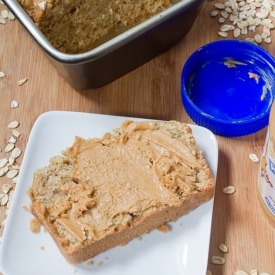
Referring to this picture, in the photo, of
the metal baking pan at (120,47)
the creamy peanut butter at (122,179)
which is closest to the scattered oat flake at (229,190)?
the creamy peanut butter at (122,179)

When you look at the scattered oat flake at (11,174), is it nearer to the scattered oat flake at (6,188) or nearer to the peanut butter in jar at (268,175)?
the scattered oat flake at (6,188)

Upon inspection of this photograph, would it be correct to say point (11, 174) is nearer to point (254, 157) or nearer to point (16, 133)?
point (16, 133)

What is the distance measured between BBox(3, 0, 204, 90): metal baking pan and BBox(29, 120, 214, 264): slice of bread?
0.19 m

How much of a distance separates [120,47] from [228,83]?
0.41 metres

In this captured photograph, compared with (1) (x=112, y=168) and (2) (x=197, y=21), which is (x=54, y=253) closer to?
(1) (x=112, y=168)

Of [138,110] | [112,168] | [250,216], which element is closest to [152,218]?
[112,168]

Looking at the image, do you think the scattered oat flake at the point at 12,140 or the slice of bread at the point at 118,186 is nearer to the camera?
the slice of bread at the point at 118,186

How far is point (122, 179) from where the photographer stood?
4.90 feet

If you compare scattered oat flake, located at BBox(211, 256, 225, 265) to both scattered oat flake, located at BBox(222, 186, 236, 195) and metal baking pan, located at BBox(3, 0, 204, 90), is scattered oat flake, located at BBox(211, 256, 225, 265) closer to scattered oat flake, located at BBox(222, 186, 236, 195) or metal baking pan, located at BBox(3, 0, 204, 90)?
scattered oat flake, located at BBox(222, 186, 236, 195)

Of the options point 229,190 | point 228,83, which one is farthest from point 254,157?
point 228,83

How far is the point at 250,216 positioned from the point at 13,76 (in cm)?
81

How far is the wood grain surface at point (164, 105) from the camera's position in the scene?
5.08 ft

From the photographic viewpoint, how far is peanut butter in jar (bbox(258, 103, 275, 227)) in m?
1.36

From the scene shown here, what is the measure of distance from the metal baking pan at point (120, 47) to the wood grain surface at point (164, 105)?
0.05 m
